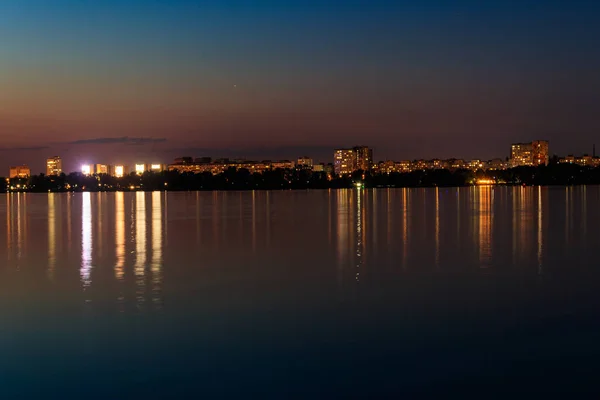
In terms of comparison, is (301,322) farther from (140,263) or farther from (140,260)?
(140,260)

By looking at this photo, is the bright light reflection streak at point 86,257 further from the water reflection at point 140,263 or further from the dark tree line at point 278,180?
the dark tree line at point 278,180

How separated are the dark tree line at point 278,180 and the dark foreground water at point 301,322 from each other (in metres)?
151

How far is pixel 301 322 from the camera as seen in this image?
1092 centimetres

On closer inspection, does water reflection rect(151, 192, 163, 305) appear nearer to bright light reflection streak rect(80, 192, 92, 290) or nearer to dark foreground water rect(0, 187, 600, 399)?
dark foreground water rect(0, 187, 600, 399)

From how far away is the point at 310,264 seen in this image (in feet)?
59.7

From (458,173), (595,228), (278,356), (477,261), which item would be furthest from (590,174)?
(278,356)

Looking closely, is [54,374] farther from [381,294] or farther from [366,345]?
[381,294]

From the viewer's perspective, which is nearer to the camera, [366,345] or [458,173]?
[366,345]

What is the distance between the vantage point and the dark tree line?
173125 millimetres

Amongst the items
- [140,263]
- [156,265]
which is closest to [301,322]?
[156,265]

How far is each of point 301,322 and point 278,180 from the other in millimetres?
161796

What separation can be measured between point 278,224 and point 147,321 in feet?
75.4

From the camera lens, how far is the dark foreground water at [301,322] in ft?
26.0

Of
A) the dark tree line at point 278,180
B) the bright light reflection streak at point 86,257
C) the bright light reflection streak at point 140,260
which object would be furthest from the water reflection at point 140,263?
the dark tree line at point 278,180
